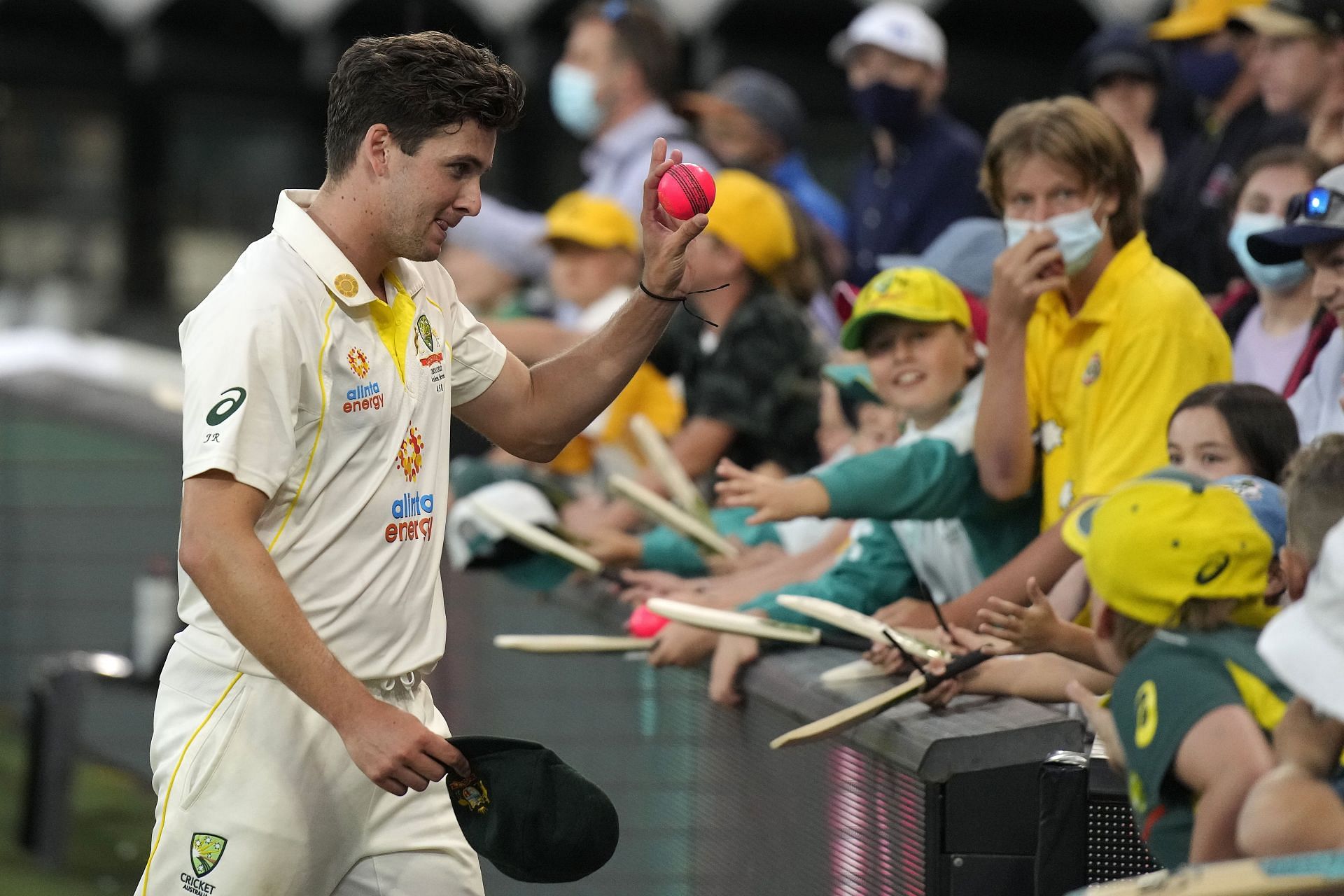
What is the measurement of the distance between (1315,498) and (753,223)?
3.32m

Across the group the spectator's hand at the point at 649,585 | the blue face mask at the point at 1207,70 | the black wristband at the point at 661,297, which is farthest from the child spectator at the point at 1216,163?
the black wristband at the point at 661,297

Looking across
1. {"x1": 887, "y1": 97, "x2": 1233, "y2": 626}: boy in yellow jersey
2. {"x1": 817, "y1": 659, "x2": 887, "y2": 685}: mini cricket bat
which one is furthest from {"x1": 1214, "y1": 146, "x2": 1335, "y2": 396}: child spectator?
{"x1": 817, "y1": 659, "x2": 887, "y2": 685}: mini cricket bat

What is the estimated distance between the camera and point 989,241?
4.95 meters

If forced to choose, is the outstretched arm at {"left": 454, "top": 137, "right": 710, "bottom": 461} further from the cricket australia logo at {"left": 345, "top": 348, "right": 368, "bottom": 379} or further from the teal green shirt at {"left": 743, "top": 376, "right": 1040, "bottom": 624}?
the teal green shirt at {"left": 743, "top": 376, "right": 1040, "bottom": 624}

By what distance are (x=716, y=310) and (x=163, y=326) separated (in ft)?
24.0

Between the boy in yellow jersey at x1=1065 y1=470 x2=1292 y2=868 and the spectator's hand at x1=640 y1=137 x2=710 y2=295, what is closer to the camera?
the boy in yellow jersey at x1=1065 y1=470 x2=1292 y2=868

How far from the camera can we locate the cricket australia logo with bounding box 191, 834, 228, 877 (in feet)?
9.90

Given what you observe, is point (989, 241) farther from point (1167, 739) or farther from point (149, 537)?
point (149, 537)

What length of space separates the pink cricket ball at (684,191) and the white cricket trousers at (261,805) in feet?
3.14

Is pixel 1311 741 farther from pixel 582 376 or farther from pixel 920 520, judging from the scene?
pixel 920 520

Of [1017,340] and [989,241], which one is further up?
[989,241]

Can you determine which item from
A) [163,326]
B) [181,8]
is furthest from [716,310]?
[181,8]

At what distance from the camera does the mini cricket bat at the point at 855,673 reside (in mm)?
3619

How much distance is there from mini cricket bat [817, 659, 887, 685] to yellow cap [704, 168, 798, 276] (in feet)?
7.54
